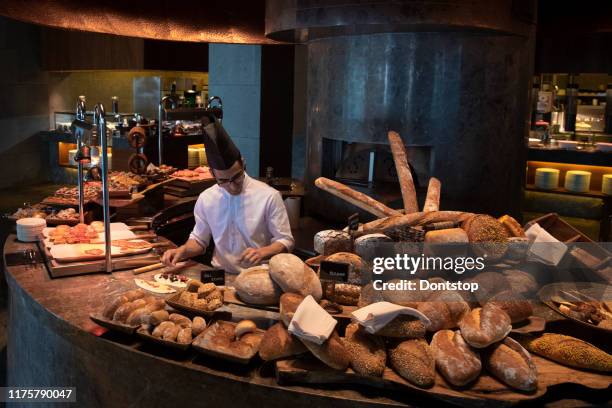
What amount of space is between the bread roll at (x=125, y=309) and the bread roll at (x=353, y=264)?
690mm

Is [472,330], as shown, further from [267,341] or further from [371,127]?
[371,127]

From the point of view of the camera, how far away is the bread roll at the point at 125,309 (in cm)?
222

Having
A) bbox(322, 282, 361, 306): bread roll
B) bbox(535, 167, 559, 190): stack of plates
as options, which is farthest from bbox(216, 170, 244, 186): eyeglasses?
bbox(535, 167, 559, 190): stack of plates

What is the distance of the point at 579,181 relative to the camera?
7000mm

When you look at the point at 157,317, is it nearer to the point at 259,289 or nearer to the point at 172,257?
the point at 259,289

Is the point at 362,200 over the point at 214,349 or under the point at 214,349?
over

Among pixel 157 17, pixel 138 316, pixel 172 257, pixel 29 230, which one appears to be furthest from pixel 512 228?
pixel 157 17

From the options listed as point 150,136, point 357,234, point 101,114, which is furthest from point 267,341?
point 150,136

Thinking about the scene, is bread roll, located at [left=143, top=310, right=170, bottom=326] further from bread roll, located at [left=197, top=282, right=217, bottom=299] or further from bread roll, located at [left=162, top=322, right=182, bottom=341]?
bread roll, located at [left=197, top=282, right=217, bottom=299]

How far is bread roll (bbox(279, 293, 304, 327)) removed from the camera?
1944mm

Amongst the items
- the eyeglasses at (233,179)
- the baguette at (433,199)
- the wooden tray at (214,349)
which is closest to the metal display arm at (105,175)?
the eyeglasses at (233,179)

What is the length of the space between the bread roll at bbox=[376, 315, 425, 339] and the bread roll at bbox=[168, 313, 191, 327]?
0.65 m

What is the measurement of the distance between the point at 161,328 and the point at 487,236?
1235 mm

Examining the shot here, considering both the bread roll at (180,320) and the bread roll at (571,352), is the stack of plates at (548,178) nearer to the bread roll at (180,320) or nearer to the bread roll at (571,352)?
the bread roll at (571,352)
